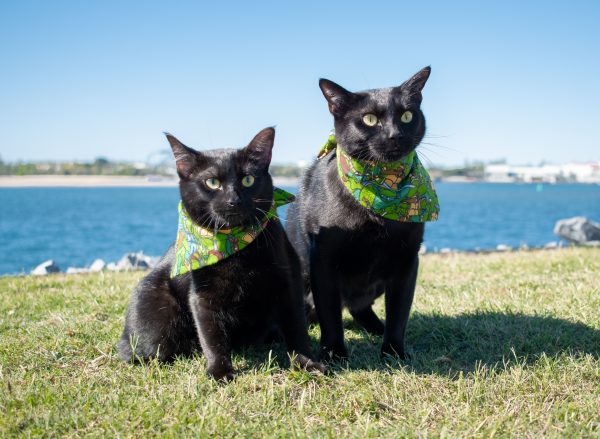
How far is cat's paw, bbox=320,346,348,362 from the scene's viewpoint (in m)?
2.92

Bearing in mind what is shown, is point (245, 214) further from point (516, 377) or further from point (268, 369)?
point (516, 377)

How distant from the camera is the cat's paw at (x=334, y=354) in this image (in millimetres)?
2918

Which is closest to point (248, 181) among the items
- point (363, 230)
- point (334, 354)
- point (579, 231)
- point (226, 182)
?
point (226, 182)

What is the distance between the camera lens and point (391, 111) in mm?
2883

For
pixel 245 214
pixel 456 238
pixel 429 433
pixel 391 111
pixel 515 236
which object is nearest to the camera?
pixel 429 433

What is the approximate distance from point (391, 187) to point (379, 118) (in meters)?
0.38

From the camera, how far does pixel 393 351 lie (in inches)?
116

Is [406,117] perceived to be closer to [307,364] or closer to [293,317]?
[293,317]

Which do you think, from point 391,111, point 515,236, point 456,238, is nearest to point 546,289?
point 391,111

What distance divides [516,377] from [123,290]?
3.36 meters

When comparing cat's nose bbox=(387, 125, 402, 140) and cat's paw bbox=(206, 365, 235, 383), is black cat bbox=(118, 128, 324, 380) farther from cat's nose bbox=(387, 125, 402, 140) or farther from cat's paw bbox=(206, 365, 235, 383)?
cat's nose bbox=(387, 125, 402, 140)

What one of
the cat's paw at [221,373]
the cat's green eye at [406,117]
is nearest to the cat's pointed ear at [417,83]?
the cat's green eye at [406,117]

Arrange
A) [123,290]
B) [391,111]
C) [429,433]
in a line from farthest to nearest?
[123,290], [391,111], [429,433]

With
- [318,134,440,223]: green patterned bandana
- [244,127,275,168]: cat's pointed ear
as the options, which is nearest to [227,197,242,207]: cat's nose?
[244,127,275,168]: cat's pointed ear
